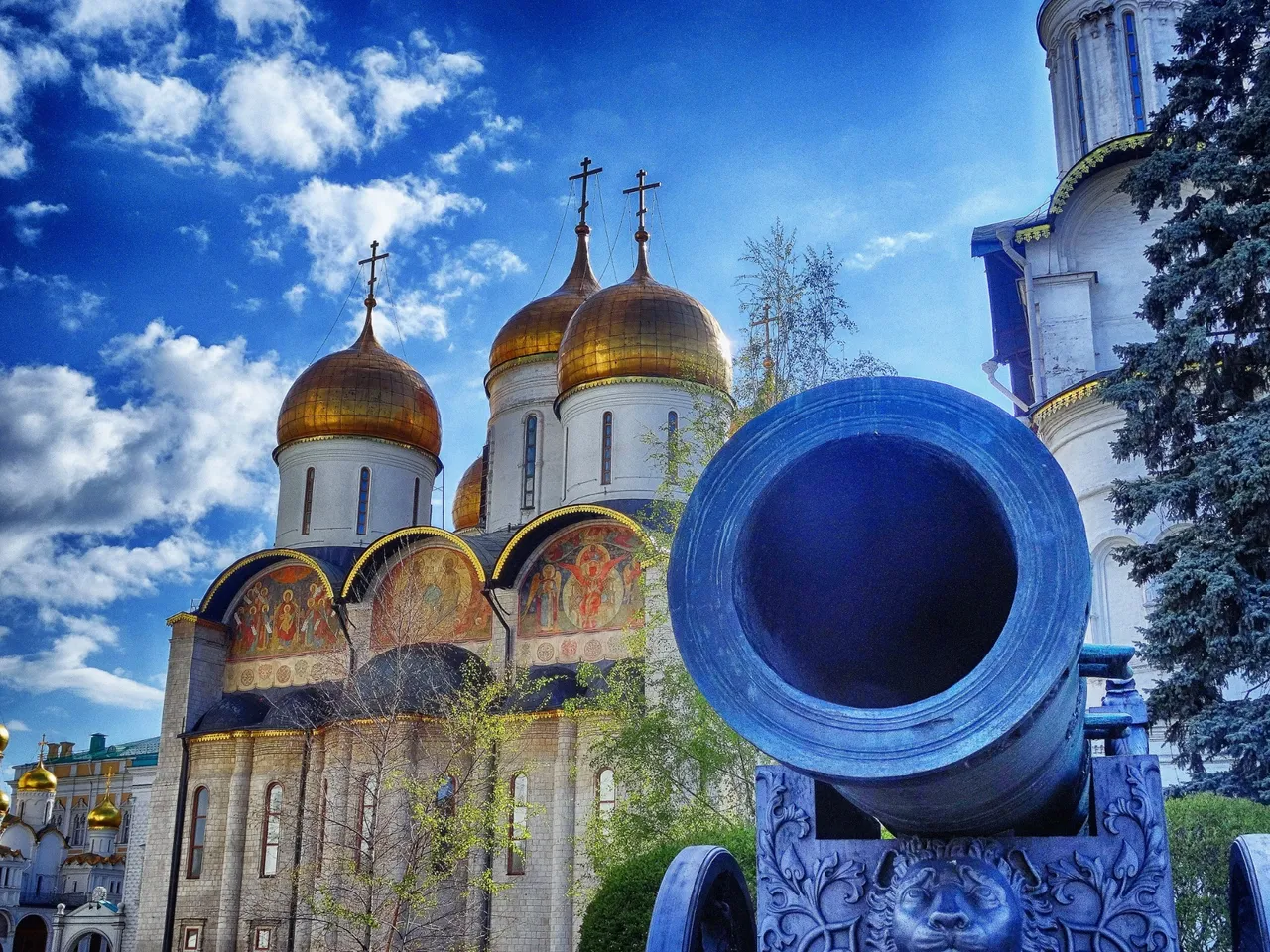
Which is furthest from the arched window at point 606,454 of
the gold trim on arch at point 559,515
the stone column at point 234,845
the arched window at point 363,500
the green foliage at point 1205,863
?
the green foliage at point 1205,863

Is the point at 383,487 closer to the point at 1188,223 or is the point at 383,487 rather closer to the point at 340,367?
the point at 340,367

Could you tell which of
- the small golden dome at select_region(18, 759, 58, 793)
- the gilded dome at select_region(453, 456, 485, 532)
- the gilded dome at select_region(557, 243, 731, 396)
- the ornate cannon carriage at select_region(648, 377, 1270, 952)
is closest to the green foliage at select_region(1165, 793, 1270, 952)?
the ornate cannon carriage at select_region(648, 377, 1270, 952)

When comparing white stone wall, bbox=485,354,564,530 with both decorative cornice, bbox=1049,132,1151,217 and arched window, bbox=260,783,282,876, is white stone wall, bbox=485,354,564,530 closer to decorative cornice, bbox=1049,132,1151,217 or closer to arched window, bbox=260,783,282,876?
arched window, bbox=260,783,282,876

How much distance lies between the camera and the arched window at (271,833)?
21062mm

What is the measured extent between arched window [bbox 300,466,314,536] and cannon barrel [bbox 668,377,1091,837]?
23.0 meters

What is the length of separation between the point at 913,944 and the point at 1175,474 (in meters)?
8.26

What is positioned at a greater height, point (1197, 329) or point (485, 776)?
point (1197, 329)

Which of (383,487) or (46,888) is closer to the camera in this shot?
(383,487)

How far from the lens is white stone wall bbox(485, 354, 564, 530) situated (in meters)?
25.0

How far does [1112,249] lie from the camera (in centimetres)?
1734

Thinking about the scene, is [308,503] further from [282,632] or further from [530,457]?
[530,457]

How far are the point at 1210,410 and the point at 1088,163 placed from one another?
8.32 meters

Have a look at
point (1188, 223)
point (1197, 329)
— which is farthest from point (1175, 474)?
point (1188, 223)

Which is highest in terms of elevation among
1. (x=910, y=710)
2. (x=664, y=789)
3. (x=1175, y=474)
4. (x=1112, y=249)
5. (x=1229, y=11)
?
(x=1112, y=249)
